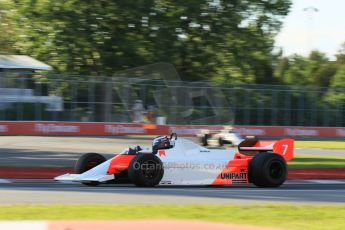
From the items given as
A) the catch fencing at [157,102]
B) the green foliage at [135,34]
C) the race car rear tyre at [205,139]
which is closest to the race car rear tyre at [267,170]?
the race car rear tyre at [205,139]

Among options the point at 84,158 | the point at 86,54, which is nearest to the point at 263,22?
the point at 86,54

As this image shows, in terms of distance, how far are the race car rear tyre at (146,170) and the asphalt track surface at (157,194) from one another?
156mm

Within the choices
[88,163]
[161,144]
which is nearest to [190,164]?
[161,144]

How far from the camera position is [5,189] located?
42.2ft

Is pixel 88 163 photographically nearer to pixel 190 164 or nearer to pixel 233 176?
pixel 190 164

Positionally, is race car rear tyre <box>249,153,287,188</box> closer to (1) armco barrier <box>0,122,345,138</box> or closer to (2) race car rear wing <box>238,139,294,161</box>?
(2) race car rear wing <box>238,139,294,161</box>

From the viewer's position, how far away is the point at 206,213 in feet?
32.1

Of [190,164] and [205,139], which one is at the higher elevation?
[190,164]

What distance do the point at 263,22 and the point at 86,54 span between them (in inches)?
432

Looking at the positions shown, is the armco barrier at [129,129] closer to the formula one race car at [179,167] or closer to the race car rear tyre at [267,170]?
the formula one race car at [179,167]

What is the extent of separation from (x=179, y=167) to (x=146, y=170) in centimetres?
81

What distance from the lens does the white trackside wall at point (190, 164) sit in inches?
547

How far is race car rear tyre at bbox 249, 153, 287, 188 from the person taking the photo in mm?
14328

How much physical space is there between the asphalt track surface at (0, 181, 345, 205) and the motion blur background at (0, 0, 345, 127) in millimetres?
21381
